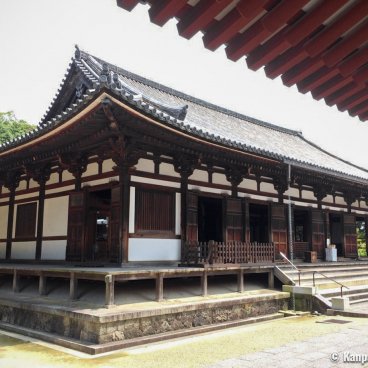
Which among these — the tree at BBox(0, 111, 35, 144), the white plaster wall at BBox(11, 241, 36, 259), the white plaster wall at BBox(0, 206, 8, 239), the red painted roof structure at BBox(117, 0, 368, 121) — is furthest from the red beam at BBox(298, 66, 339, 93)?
the tree at BBox(0, 111, 35, 144)

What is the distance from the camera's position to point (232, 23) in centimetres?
211

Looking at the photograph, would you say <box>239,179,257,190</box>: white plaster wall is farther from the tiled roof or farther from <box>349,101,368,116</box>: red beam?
<box>349,101,368,116</box>: red beam

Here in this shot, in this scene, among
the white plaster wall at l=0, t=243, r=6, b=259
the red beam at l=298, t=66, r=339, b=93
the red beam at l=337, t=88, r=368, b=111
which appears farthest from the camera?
the white plaster wall at l=0, t=243, r=6, b=259

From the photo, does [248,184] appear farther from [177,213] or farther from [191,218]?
[177,213]

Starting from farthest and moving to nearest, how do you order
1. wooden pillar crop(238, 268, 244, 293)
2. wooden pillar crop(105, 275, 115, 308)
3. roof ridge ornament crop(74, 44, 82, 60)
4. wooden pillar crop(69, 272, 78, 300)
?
roof ridge ornament crop(74, 44, 82, 60) → wooden pillar crop(238, 268, 244, 293) → wooden pillar crop(69, 272, 78, 300) → wooden pillar crop(105, 275, 115, 308)

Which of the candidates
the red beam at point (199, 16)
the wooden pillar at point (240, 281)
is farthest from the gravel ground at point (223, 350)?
the red beam at point (199, 16)

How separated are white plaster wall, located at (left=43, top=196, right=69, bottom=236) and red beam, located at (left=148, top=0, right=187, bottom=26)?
10828 mm

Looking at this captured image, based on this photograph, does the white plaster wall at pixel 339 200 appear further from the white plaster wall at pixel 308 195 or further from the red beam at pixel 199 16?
the red beam at pixel 199 16

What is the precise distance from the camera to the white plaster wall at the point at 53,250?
12.2 metres

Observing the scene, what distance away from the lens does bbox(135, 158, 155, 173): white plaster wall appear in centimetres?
1076

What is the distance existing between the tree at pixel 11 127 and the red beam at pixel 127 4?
3608 cm

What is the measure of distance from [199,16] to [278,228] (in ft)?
42.8

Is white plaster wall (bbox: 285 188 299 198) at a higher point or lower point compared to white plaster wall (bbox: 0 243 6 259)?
higher

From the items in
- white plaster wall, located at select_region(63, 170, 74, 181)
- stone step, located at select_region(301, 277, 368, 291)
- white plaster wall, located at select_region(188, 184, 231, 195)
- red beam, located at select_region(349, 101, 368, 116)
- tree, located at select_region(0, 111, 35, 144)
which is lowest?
stone step, located at select_region(301, 277, 368, 291)
